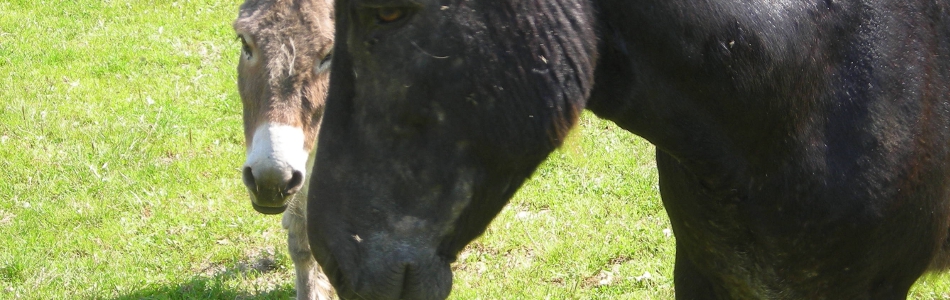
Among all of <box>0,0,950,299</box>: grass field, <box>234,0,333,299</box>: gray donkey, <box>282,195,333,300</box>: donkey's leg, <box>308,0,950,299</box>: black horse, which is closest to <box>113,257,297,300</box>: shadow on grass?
<box>0,0,950,299</box>: grass field

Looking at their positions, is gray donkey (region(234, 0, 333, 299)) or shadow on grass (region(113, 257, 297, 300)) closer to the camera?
gray donkey (region(234, 0, 333, 299))

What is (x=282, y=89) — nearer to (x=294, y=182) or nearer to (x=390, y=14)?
(x=294, y=182)

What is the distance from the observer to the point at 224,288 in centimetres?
470

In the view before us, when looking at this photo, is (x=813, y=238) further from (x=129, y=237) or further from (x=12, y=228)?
(x=12, y=228)

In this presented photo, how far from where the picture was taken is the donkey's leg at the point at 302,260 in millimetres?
4219

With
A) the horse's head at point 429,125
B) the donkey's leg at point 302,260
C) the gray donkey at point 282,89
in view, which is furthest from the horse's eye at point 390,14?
the donkey's leg at point 302,260

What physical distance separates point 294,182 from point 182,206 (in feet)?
8.28

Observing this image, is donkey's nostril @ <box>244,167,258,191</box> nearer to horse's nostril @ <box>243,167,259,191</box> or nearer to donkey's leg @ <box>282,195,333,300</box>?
horse's nostril @ <box>243,167,259,191</box>

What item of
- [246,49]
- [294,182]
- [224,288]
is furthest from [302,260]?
[246,49]

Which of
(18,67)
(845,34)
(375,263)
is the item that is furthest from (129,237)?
(845,34)

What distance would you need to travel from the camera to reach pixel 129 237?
5234mm

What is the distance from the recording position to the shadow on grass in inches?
183

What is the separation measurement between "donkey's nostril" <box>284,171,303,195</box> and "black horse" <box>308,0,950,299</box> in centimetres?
156

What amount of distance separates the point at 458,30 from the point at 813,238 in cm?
110
